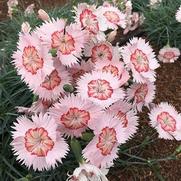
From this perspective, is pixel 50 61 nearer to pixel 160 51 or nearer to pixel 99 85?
pixel 99 85

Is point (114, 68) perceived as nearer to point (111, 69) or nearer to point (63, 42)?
point (111, 69)

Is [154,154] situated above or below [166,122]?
below

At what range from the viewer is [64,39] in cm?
237

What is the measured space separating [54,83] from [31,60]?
143 millimetres

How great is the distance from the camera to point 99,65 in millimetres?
2467

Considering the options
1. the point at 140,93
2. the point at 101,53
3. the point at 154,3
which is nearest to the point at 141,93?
the point at 140,93

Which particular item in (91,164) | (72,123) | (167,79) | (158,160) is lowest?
(167,79)

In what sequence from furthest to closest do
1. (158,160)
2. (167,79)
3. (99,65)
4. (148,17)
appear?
1. (148,17)
2. (167,79)
3. (158,160)
4. (99,65)

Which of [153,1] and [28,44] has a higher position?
[28,44]

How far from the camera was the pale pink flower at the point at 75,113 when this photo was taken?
2262 millimetres

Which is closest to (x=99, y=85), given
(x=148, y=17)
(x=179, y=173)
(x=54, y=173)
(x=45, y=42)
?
(x=45, y=42)

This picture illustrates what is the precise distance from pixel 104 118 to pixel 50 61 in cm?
33

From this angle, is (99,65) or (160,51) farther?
(160,51)

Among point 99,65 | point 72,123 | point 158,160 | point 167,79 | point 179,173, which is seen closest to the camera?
point 72,123
